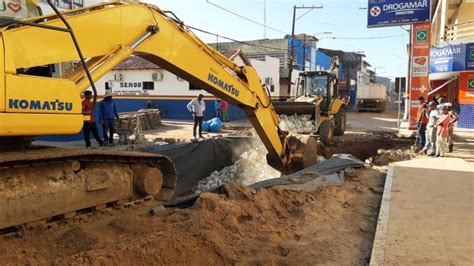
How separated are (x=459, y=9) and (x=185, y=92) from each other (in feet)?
55.2

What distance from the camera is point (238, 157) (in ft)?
39.0

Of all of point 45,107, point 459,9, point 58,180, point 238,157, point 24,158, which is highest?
point 459,9

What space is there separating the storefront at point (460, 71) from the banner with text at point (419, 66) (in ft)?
7.20

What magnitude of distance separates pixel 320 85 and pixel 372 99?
28107mm

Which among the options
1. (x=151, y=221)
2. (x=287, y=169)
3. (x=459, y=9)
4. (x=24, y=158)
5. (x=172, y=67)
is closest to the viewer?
(x=24, y=158)

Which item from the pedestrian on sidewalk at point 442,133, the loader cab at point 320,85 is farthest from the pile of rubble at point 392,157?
the loader cab at point 320,85

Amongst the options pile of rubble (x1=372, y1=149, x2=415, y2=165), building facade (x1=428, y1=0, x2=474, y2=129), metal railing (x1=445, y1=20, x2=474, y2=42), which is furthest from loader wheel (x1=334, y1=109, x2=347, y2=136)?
metal railing (x1=445, y1=20, x2=474, y2=42)

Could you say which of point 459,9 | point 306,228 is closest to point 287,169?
point 306,228

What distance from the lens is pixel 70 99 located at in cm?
382

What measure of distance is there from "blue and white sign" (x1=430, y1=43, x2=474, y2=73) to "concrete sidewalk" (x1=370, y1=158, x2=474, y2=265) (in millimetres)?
11515

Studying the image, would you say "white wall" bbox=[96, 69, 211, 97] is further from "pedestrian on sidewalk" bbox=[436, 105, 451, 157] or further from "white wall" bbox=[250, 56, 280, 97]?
"pedestrian on sidewalk" bbox=[436, 105, 451, 157]

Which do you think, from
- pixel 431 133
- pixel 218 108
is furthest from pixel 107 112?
pixel 218 108

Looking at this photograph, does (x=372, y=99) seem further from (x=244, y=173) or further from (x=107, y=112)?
(x=107, y=112)

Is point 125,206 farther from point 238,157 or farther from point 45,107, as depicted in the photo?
point 238,157
